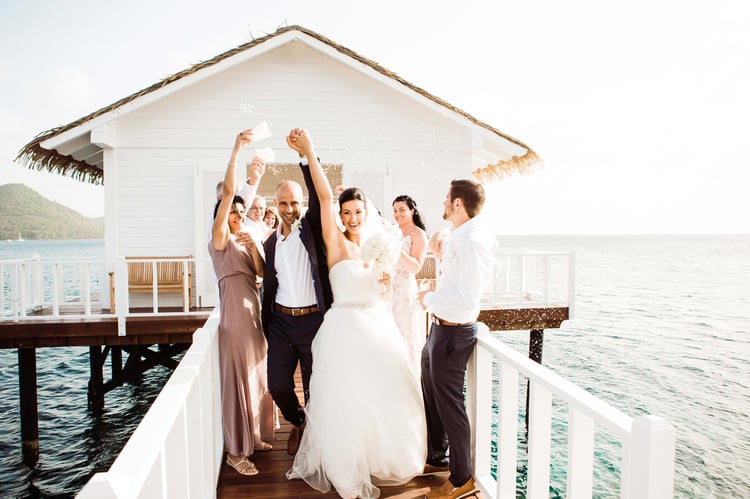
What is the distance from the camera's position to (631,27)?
2180 inches

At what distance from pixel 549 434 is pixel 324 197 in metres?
2.00

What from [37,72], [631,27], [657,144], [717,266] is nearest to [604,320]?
[631,27]

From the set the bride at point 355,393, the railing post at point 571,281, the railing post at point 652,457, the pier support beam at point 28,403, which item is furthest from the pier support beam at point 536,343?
Answer: the pier support beam at point 28,403

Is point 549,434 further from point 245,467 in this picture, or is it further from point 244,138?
point 244,138

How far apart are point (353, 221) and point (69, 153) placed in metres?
8.61

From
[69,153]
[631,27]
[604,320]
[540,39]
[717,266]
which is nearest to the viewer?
[69,153]

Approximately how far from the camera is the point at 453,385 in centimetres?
318

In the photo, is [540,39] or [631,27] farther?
[631,27]

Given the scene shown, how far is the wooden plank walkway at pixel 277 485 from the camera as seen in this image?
3240mm

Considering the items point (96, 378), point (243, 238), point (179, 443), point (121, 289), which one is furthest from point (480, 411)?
point (96, 378)

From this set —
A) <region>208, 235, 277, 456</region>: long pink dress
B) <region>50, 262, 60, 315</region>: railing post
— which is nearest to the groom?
<region>208, 235, 277, 456</region>: long pink dress

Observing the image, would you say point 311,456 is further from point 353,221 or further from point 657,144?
point 657,144

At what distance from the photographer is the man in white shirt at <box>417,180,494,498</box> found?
308cm

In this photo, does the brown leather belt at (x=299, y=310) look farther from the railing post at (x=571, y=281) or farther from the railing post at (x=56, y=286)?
the railing post at (x=571, y=281)
